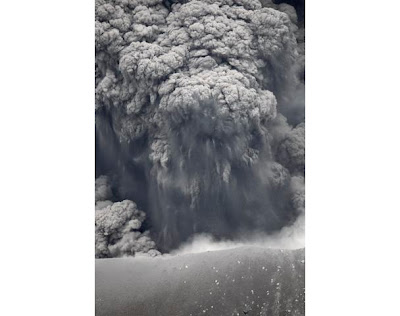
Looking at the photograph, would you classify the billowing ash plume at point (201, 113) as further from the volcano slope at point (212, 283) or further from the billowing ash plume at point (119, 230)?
the volcano slope at point (212, 283)

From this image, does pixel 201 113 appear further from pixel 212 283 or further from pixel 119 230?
pixel 212 283

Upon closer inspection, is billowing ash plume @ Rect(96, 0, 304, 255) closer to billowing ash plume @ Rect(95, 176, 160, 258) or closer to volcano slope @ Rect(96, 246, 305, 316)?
billowing ash plume @ Rect(95, 176, 160, 258)

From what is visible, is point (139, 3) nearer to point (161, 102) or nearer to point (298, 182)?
point (161, 102)

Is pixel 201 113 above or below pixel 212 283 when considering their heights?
above

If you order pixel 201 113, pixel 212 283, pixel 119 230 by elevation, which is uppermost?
pixel 201 113

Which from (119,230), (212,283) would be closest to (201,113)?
(119,230)

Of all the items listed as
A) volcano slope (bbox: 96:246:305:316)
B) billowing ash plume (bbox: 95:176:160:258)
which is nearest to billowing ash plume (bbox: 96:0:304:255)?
billowing ash plume (bbox: 95:176:160:258)
